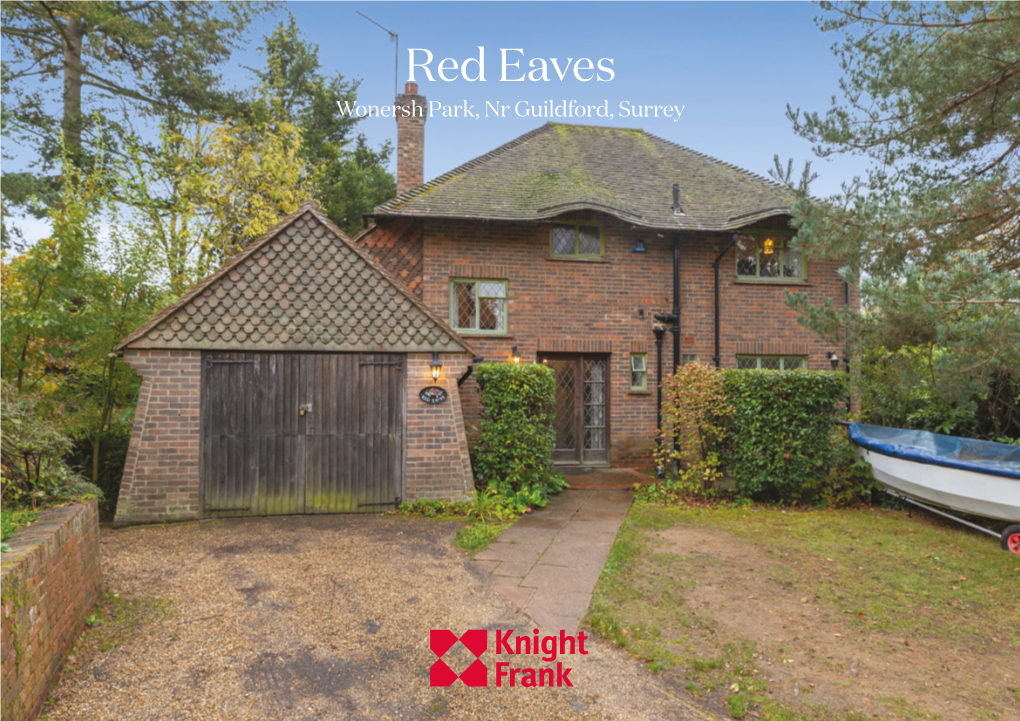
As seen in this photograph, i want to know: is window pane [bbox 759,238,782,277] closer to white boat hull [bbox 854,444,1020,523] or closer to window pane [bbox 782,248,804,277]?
window pane [bbox 782,248,804,277]

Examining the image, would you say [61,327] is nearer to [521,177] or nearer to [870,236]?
[521,177]

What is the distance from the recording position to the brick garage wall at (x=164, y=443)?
6.96 m

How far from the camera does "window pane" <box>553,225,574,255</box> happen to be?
37.6 ft

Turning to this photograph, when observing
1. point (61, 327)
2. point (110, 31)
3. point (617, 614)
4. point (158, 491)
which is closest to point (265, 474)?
point (158, 491)

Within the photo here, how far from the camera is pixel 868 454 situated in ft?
27.4

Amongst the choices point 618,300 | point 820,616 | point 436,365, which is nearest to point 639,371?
point 618,300

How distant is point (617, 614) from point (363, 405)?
4.61 metres

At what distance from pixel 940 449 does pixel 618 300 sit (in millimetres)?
5910

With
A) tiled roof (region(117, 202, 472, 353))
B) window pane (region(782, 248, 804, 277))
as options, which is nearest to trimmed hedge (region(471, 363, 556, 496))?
tiled roof (region(117, 202, 472, 353))

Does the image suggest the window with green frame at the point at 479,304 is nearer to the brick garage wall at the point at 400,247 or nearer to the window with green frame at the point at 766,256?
the brick garage wall at the point at 400,247

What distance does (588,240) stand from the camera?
11.6 m

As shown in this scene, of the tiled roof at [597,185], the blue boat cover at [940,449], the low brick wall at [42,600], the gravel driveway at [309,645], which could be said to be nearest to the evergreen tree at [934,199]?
the blue boat cover at [940,449]

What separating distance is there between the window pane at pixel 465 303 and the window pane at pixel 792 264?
23.0ft

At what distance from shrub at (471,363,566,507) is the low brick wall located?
4.95m
